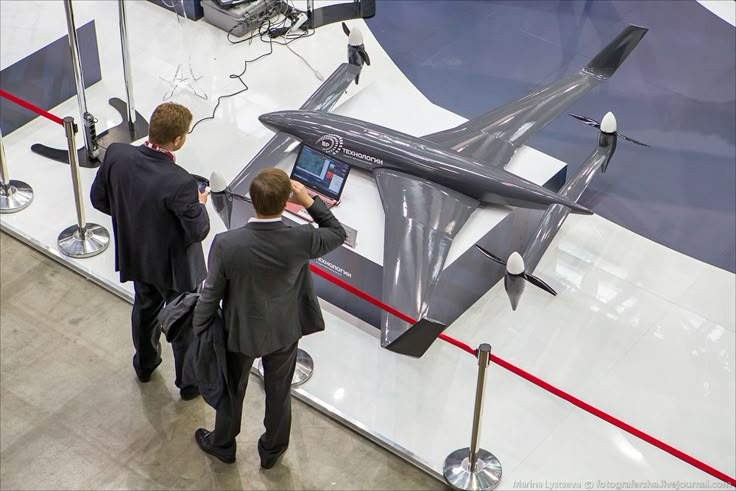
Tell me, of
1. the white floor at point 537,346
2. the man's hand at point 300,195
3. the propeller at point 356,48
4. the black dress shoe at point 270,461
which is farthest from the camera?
the propeller at point 356,48

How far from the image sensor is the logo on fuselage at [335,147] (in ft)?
20.8

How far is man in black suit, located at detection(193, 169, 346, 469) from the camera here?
423 centimetres

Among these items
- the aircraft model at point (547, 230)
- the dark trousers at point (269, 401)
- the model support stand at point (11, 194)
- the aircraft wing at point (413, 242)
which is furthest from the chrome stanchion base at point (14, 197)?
the aircraft model at point (547, 230)

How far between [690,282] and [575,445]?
68.7 inches

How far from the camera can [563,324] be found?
20.5 ft

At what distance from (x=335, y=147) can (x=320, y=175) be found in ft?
0.67

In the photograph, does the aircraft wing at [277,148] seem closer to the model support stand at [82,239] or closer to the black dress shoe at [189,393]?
the model support stand at [82,239]

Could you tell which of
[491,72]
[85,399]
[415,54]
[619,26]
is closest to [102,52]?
[415,54]

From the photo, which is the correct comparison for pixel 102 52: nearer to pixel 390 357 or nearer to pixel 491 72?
pixel 491 72

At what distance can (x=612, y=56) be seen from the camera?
7.29 meters

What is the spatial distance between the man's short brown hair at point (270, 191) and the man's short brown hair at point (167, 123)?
0.71 m

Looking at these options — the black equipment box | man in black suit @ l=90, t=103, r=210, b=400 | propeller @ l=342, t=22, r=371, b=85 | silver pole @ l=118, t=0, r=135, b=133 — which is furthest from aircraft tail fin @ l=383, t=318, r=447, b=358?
the black equipment box

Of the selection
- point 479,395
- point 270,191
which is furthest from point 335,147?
point 270,191

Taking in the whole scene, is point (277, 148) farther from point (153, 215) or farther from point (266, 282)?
point (266, 282)
